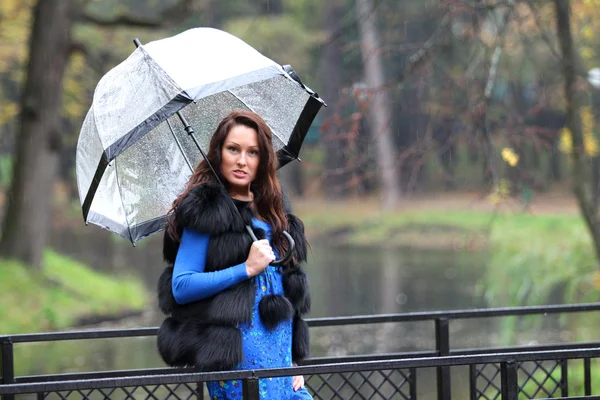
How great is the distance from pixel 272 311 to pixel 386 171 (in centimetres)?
998

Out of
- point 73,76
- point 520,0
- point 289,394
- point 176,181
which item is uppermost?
point 73,76

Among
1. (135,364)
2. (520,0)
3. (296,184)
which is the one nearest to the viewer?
(520,0)

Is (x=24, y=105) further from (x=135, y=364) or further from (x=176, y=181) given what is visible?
(x=176, y=181)

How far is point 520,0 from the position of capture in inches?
329

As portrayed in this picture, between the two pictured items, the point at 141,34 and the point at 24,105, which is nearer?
the point at 24,105

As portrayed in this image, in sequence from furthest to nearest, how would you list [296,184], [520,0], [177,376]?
[296,184], [520,0], [177,376]

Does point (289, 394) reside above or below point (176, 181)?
below

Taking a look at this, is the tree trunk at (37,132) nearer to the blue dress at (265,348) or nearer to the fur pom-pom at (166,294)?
the fur pom-pom at (166,294)

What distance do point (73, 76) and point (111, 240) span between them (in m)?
17.0

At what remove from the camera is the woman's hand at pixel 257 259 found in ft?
12.1

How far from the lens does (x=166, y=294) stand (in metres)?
3.88

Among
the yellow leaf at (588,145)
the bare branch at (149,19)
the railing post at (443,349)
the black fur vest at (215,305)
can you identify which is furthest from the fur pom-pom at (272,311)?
the bare branch at (149,19)

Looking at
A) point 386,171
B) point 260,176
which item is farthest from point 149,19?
point 260,176

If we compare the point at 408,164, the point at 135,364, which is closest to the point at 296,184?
the point at 135,364
